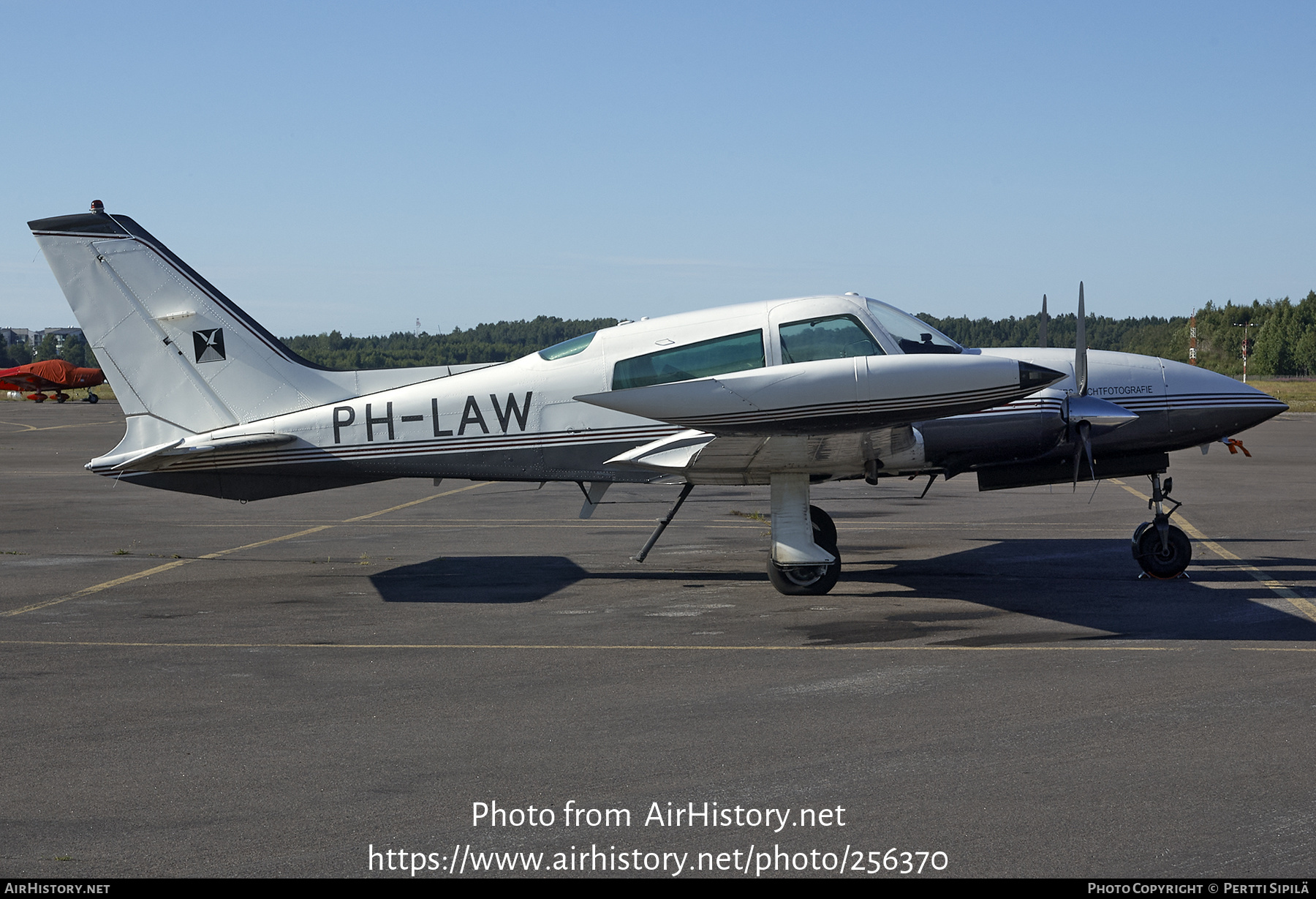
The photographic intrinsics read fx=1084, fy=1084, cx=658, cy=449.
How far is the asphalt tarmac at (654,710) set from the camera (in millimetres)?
4719

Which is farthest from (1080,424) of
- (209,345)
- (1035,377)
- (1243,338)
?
(1243,338)

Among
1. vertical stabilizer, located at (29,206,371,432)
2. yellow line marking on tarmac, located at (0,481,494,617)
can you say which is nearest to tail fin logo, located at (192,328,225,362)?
vertical stabilizer, located at (29,206,371,432)

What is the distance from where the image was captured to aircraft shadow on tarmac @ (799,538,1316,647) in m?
8.83

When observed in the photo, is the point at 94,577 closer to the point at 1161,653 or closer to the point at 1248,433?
the point at 1161,653

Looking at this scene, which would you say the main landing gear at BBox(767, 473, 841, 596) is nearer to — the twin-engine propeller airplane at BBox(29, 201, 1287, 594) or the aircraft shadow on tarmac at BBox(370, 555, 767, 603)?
the twin-engine propeller airplane at BBox(29, 201, 1287, 594)

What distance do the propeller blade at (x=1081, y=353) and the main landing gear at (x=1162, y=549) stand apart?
139cm

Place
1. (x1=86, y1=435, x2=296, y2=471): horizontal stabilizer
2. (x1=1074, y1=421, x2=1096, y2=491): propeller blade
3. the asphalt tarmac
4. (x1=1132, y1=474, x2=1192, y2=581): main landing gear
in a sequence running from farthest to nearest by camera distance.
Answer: (x1=86, y1=435, x2=296, y2=471): horizontal stabilizer
(x1=1132, y1=474, x2=1192, y2=581): main landing gear
(x1=1074, y1=421, x2=1096, y2=491): propeller blade
the asphalt tarmac

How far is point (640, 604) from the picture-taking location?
1032 cm

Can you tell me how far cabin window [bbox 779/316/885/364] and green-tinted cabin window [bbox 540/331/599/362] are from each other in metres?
2.17

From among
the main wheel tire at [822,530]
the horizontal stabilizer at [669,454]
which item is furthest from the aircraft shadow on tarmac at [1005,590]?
the horizontal stabilizer at [669,454]

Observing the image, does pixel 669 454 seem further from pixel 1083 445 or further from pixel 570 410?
pixel 1083 445

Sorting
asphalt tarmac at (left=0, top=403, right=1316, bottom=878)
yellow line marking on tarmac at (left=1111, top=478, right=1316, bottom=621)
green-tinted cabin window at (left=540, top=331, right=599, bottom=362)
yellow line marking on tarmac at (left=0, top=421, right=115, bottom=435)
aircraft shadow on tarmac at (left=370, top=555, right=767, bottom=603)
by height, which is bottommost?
yellow line marking on tarmac at (left=1111, top=478, right=1316, bottom=621)

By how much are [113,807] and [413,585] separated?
20.6 ft
